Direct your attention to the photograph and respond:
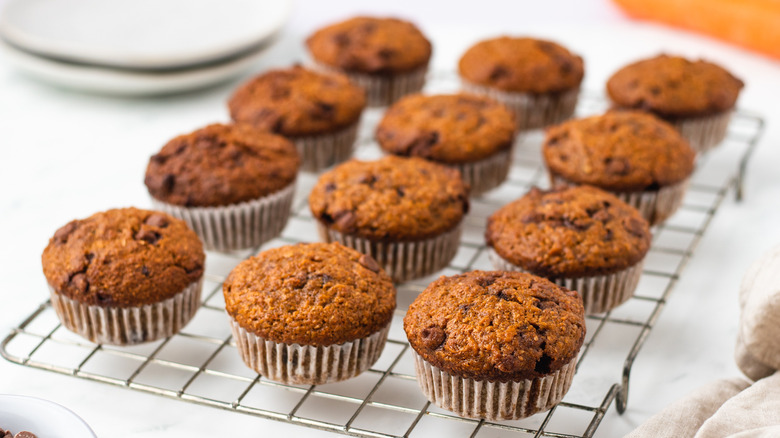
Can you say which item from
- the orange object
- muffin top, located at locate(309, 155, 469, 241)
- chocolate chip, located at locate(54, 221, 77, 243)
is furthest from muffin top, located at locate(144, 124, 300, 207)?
the orange object

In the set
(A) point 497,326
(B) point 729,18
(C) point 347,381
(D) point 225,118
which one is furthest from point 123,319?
(B) point 729,18

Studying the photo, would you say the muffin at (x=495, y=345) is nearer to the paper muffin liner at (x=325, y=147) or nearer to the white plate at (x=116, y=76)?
the paper muffin liner at (x=325, y=147)

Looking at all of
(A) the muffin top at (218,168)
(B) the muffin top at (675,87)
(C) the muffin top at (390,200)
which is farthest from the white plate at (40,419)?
(B) the muffin top at (675,87)

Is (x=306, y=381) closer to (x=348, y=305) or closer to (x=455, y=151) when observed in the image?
(x=348, y=305)

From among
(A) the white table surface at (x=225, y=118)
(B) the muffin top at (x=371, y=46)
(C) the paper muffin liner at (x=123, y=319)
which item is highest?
(B) the muffin top at (x=371, y=46)

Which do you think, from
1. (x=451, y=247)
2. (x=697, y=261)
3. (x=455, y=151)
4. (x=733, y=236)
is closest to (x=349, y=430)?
(x=451, y=247)

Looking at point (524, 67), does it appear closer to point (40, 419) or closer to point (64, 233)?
point (64, 233)
